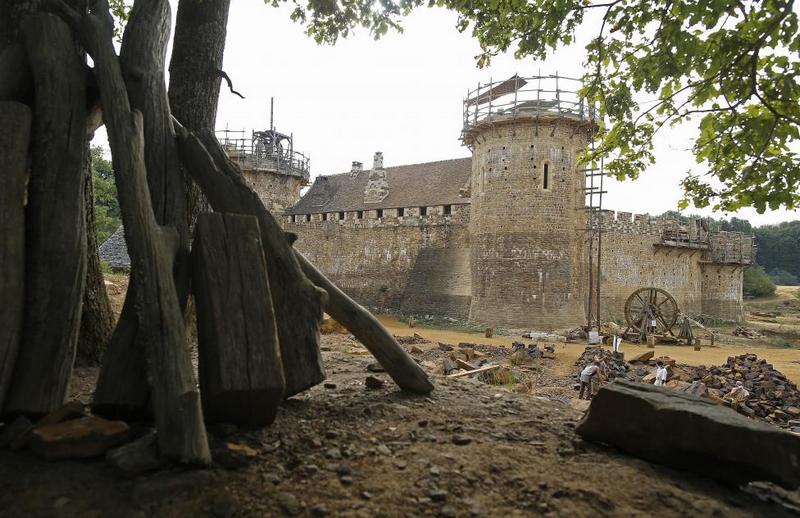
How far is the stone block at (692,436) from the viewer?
2.73 meters

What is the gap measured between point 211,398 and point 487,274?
65.3ft

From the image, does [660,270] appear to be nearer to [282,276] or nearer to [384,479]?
[282,276]

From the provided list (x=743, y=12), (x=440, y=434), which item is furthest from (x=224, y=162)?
(x=743, y=12)

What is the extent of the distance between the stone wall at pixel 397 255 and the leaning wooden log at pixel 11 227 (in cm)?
2280

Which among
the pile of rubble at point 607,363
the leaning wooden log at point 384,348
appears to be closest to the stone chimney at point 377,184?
the pile of rubble at point 607,363

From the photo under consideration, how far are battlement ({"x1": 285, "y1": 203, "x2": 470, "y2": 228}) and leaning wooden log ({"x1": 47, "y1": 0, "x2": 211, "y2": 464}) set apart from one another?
2337 centimetres

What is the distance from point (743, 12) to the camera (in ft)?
14.9

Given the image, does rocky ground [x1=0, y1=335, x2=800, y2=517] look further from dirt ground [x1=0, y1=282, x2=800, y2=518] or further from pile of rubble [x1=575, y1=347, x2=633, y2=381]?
pile of rubble [x1=575, y1=347, x2=633, y2=381]

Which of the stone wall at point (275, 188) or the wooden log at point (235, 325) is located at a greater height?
the stone wall at point (275, 188)

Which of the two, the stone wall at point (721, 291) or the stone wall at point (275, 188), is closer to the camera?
the stone wall at point (721, 291)

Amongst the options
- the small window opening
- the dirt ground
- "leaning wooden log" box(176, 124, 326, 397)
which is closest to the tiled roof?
the small window opening

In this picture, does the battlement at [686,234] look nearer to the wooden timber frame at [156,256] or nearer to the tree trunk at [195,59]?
the tree trunk at [195,59]

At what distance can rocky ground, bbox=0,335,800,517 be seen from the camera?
2238 millimetres

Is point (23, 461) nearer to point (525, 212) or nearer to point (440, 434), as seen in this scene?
point (440, 434)
